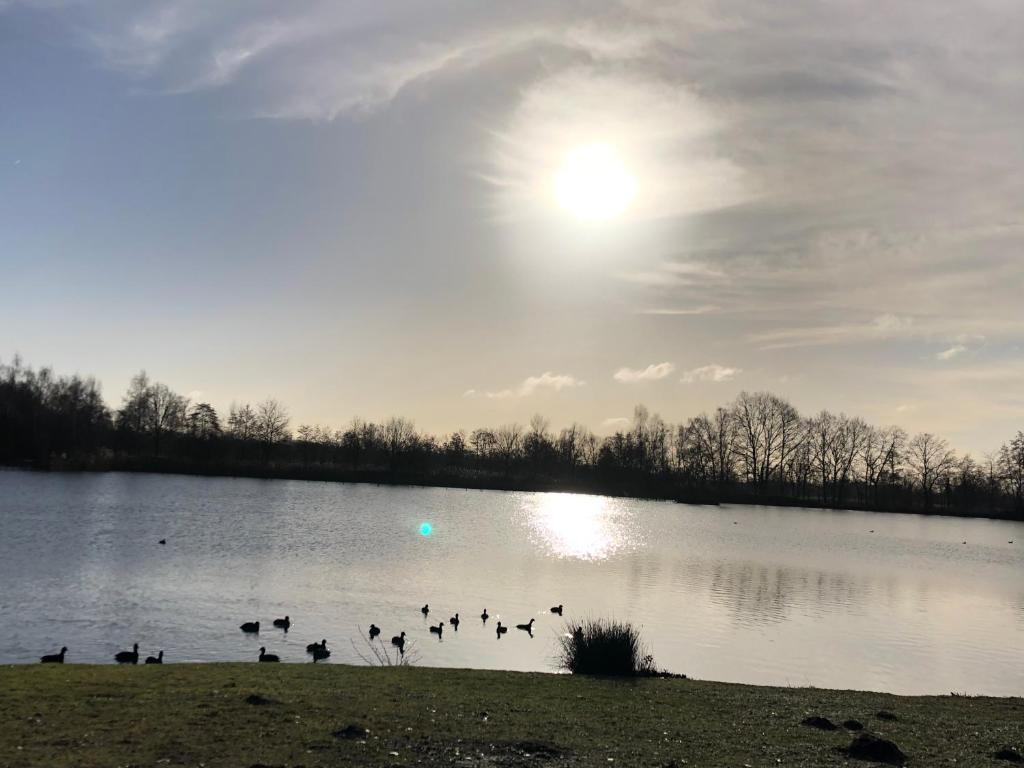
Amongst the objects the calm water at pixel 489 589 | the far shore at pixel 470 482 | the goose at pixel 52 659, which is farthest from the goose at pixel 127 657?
the far shore at pixel 470 482

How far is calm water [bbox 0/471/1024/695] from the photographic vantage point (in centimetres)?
2003

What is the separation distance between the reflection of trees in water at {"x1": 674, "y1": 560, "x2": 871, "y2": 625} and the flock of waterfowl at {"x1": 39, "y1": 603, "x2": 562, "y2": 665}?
7622 mm

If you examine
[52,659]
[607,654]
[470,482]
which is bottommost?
[470,482]

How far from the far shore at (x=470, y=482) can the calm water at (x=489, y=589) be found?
40.8 m

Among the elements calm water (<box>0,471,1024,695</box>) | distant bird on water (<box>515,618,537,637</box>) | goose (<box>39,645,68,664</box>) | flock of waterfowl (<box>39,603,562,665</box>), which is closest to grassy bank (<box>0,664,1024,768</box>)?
goose (<box>39,645,68,664</box>)

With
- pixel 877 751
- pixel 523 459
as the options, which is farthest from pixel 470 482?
pixel 877 751

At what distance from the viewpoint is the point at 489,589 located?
30.6 metres

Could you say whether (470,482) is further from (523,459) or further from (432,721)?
(432,721)

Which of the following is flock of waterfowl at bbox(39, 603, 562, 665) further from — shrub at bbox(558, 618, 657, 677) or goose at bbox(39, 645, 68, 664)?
shrub at bbox(558, 618, 657, 677)

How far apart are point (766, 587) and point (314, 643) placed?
73.8ft

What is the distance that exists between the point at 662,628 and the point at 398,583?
11.2 meters

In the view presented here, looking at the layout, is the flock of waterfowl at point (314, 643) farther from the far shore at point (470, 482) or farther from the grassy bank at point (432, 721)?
the far shore at point (470, 482)

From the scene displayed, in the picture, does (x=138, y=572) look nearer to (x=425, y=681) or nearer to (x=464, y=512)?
(x=425, y=681)

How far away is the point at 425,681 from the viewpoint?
13.8 meters
